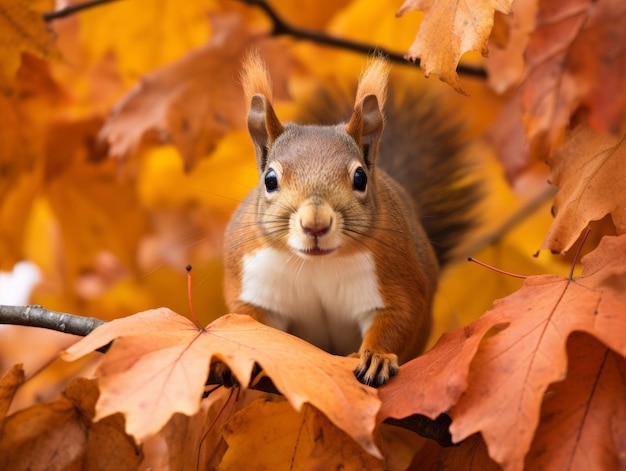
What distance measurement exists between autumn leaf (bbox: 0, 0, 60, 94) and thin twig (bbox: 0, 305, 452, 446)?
68 cm

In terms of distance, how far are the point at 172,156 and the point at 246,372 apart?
1784mm

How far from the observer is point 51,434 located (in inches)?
59.2

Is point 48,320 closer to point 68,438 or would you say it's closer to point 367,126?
point 68,438

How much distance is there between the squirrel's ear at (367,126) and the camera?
1859mm

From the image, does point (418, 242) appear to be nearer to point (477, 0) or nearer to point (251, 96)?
point (251, 96)

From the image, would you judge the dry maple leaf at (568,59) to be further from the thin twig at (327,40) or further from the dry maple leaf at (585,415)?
the dry maple leaf at (585,415)

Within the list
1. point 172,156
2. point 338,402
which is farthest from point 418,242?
Result: point 172,156

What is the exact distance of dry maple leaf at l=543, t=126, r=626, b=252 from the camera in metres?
1.54

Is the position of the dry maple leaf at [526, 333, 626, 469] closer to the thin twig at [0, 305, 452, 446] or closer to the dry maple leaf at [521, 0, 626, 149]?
the thin twig at [0, 305, 452, 446]

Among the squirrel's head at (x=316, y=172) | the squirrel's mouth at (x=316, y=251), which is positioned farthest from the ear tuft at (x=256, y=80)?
the squirrel's mouth at (x=316, y=251)

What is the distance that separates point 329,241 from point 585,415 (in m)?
0.57

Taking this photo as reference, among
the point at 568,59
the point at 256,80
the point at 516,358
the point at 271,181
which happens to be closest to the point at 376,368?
the point at 516,358

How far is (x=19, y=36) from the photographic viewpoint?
197 cm

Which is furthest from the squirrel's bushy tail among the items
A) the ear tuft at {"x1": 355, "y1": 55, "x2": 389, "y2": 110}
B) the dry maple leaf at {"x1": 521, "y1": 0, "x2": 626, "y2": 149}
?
the ear tuft at {"x1": 355, "y1": 55, "x2": 389, "y2": 110}
